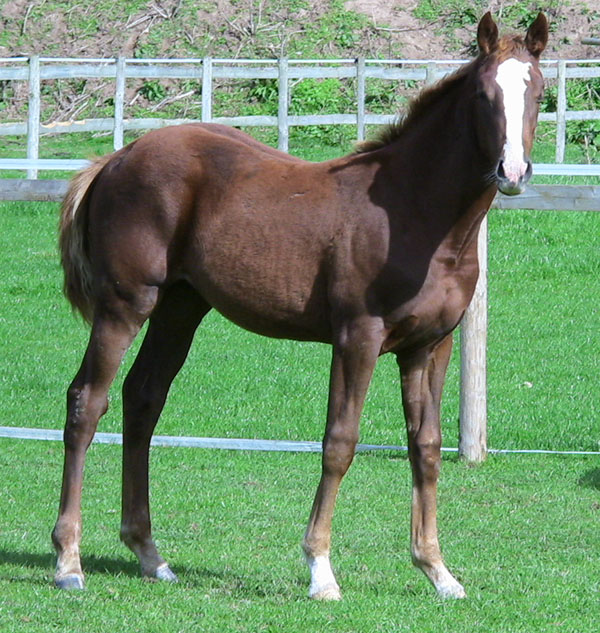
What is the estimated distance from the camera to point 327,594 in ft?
16.1

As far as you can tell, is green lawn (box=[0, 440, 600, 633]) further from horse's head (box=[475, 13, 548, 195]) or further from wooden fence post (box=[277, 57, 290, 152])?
wooden fence post (box=[277, 57, 290, 152])

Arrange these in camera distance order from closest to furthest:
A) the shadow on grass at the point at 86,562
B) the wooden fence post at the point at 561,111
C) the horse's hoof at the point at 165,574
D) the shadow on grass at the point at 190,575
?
the shadow on grass at the point at 190,575 → the horse's hoof at the point at 165,574 → the shadow on grass at the point at 86,562 → the wooden fence post at the point at 561,111

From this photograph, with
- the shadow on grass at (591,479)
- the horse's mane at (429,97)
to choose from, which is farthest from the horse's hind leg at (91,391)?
the shadow on grass at (591,479)

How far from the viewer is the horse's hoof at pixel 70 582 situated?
513 centimetres

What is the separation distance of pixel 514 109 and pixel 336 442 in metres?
1.52

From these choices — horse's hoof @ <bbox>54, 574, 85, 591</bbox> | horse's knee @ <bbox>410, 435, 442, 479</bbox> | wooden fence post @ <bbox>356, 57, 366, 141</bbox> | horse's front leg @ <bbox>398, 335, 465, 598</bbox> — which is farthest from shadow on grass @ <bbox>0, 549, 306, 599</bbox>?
wooden fence post @ <bbox>356, 57, 366, 141</bbox>

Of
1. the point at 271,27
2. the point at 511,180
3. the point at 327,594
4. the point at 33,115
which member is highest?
the point at 511,180

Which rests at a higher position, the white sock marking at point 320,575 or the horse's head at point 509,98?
the horse's head at point 509,98

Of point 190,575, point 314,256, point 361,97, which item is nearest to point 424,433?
point 314,256

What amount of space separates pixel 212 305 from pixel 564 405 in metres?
4.77

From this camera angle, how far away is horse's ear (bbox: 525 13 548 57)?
4.75 m

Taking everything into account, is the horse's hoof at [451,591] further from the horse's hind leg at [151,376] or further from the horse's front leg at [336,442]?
the horse's hind leg at [151,376]

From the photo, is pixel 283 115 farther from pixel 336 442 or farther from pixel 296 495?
pixel 336 442

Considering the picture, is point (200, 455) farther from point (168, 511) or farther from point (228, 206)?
point (228, 206)
